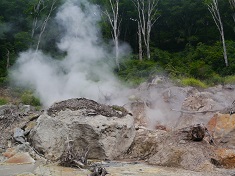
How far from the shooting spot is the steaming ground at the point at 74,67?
15.5 m

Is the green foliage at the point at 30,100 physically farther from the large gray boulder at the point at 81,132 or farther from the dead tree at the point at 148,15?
the dead tree at the point at 148,15

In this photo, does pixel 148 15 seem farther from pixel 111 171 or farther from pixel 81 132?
pixel 111 171

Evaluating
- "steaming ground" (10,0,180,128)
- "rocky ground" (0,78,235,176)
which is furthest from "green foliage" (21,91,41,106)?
"rocky ground" (0,78,235,176)

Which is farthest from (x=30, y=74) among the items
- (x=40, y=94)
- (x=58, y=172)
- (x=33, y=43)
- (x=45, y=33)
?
(x=58, y=172)

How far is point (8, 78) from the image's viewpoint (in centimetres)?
2048

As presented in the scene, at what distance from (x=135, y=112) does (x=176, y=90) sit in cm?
269

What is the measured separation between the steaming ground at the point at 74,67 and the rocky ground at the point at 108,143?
15.3ft

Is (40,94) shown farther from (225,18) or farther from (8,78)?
(225,18)

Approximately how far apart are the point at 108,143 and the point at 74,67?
1216cm

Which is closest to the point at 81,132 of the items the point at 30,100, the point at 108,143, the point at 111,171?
the point at 108,143

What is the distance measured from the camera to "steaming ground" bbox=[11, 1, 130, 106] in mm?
15492

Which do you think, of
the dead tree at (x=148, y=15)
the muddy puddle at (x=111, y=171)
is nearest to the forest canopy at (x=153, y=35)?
the dead tree at (x=148, y=15)

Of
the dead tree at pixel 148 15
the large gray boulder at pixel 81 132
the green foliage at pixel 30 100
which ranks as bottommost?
the large gray boulder at pixel 81 132

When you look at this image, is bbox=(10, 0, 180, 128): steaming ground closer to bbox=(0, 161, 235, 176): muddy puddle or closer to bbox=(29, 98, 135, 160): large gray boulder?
bbox=(29, 98, 135, 160): large gray boulder
